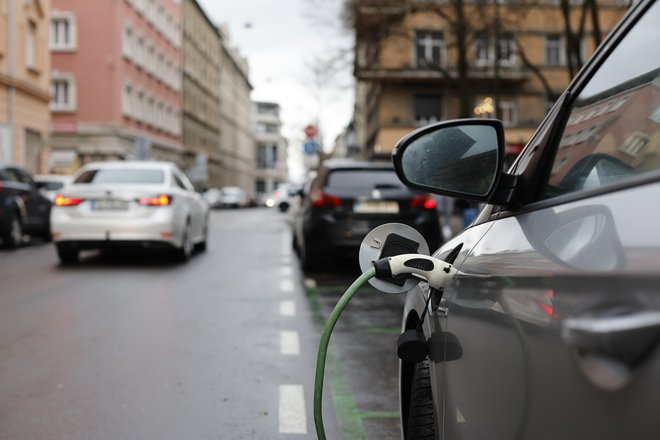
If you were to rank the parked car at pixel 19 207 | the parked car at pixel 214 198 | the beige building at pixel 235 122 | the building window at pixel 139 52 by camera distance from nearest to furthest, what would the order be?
the parked car at pixel 19 207, the building window at pixel 139 52, the parked car at pixel 214 198, the beige building at pixel 235 122

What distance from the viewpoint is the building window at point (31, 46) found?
99.7 feet

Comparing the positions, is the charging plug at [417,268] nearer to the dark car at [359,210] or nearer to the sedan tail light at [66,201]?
the dark car at [359,210]

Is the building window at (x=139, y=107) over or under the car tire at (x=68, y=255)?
over

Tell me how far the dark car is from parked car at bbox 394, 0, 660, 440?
8008mm

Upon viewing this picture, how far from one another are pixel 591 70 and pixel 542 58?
43.5 m

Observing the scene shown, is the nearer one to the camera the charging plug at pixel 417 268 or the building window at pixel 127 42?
the charging plug at pixel 417 268

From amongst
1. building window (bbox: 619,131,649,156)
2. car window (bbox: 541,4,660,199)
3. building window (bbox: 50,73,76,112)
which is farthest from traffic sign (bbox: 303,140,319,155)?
building window (bbox: 619,131,649,156)

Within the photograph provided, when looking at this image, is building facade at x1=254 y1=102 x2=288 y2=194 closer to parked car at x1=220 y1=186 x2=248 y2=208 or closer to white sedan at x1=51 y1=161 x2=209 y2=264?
parked car at x1=220 y1=186 x2=248 y2=208

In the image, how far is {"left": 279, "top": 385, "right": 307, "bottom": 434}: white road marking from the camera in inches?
156

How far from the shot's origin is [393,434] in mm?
3877

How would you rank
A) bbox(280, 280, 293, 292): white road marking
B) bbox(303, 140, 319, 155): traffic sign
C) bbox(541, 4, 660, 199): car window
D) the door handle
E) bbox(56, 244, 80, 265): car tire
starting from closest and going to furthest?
the door handle → bbox(541, 4, 660, 199): car window → bbox(280, 280, 293, 292): white road marking → bbox(56, 244, 80, 265): car tire → bbox(303, 140, 319, 155): traffic sign

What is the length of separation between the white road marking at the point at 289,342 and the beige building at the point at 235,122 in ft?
258

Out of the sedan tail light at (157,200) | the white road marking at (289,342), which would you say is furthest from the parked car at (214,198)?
the white road marking at (289,342)

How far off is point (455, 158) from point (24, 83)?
29.8 metres
